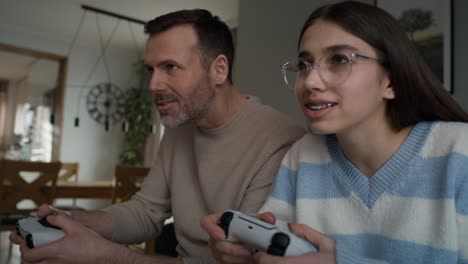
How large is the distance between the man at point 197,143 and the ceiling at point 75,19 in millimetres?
3162

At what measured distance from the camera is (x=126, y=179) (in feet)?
11.0

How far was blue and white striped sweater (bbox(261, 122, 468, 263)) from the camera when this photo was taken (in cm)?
72

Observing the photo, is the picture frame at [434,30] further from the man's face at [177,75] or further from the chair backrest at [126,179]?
the chair backrest at [126,179]

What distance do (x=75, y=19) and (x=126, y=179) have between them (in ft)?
9.10

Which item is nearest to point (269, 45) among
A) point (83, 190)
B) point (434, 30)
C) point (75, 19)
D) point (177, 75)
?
point (434, 30)

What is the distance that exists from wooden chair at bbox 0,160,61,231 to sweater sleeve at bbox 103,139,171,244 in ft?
6.29

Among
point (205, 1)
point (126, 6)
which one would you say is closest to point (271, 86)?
point (205, 1)

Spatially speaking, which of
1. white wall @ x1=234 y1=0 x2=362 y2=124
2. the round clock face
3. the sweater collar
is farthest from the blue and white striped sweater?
the round clock face

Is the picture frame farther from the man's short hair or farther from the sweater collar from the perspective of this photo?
the sweater collar

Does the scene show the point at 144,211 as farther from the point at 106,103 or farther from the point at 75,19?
the point at 106,103

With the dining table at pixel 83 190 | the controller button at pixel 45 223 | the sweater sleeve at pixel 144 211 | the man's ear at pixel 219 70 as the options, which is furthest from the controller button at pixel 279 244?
the dining table at pixel 83 190

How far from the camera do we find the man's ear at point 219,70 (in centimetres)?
144

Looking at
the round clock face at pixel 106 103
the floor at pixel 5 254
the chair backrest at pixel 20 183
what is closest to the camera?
the chair backrest at pixel 20 183

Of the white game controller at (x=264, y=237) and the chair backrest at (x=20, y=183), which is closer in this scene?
the white game controller at (x=264, y=237)
